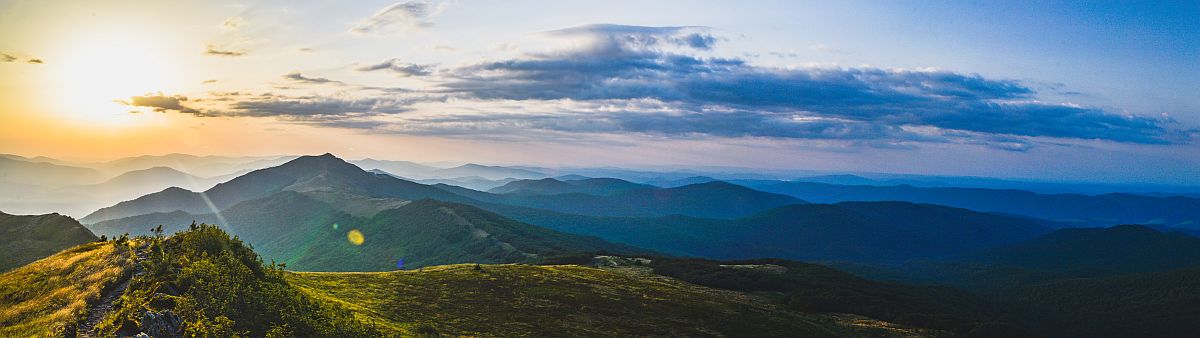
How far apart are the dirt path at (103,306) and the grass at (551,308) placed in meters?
13.5

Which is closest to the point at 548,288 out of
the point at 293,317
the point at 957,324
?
the point at 293,317

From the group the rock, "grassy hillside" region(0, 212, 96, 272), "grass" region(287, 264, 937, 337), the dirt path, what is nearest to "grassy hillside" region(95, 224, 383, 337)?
the rock

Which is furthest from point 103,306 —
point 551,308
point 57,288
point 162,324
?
point 551,308

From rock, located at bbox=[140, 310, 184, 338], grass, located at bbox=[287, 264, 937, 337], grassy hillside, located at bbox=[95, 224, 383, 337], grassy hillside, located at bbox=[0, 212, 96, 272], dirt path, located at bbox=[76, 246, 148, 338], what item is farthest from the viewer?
grassy hillside, located at bbox=[0, 212, 96, 272]

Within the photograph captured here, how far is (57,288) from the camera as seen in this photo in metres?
27.3

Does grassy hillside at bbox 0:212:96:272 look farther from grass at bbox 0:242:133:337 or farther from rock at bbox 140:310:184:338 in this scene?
rock at bbox 140:310:184:338

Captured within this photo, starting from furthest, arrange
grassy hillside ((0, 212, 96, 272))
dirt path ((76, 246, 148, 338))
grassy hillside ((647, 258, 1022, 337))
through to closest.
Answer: grassy hillside ((0, 212, 96, 272)), grassy hillside ((647, 258, 1022, 337)), dirt path ((76, 246, 148, 338))

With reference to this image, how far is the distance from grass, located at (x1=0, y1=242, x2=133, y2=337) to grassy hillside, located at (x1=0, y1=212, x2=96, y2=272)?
464 ft

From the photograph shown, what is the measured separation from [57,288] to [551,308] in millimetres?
42119

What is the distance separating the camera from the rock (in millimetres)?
24159

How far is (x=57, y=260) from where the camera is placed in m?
32.0

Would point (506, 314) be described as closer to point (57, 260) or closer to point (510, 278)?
point (510, 278)

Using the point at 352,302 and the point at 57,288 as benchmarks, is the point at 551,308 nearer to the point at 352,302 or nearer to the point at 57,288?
the point at 352,302

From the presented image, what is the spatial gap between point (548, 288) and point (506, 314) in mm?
20184
